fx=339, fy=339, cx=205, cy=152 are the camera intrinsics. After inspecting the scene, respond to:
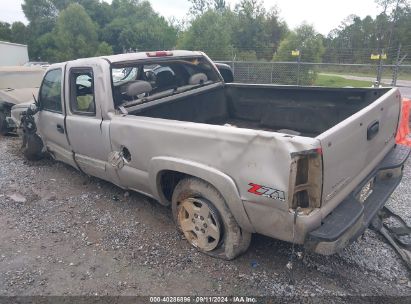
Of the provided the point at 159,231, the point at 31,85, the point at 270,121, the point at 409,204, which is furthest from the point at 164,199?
the point at 31,85

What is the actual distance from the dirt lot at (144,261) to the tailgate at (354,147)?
74 centimetres

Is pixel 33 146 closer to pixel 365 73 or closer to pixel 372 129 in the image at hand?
pixel 372 129

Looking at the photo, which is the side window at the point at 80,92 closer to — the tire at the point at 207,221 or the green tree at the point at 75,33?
the tire at the point at 207,221

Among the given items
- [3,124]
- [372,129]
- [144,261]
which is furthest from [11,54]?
[372,129]

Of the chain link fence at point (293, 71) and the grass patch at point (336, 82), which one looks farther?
the grass patch at point (336, 82)

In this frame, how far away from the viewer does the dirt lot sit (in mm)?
2818

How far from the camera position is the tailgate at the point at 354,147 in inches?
93.5

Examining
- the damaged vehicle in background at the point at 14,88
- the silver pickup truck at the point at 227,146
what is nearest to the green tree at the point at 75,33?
the damaged vehicle in background at the point at 14,88

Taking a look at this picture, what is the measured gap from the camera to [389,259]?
3047 mm

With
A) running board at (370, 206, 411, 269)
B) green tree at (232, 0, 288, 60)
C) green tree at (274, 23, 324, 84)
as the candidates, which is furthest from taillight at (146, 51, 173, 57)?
green tree at (232, 0, 288, 60)

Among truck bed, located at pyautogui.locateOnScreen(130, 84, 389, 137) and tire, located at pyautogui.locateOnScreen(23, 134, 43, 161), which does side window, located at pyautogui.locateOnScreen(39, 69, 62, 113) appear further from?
truck bed, located at pyautogui.locateOnScreen(130, 84, 389, 137)

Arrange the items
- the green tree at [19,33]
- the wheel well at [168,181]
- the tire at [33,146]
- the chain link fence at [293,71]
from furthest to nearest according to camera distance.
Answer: the green tree at [19,33] < the chain link fence at [293,71] < the tire at [33,146] < the wheel well at [168,181]

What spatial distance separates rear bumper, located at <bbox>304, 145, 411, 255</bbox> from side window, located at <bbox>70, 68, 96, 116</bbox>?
112 inches

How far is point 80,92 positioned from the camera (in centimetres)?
430
